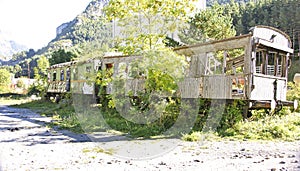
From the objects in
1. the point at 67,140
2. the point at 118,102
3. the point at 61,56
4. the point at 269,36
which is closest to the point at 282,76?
the point at 269,36

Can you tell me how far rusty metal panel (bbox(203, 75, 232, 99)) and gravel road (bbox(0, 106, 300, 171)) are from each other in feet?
6.91

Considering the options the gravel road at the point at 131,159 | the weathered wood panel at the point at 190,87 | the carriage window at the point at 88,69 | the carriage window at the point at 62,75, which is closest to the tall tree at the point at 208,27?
the carriage window at the point at 88,69

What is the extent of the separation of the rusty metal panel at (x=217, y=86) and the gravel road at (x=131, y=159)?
6.91 ft

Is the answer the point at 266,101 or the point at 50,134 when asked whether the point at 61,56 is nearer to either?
the point at 50,134

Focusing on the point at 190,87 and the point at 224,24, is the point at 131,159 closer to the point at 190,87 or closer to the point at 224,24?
the point at 190,87

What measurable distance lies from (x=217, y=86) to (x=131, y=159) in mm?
4661

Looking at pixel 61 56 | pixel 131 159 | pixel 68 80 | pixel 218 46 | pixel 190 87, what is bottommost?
pixel 131 159

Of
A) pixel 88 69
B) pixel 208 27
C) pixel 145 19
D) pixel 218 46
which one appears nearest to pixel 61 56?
pixel 88 69

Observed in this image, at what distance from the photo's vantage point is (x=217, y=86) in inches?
379

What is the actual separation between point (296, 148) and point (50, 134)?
21.3ft

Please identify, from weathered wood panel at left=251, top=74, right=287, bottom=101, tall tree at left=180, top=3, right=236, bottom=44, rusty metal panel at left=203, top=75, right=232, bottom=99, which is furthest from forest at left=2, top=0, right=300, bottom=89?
weathered wood panel at left=251, top=74, right=287, bottom=101

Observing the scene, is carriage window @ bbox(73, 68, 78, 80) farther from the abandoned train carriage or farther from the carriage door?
the abandoned train carriage

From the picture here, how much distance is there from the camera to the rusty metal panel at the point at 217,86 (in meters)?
9.36

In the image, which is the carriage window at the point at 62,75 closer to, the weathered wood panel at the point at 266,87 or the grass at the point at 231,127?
the grass at the point at 231,127
